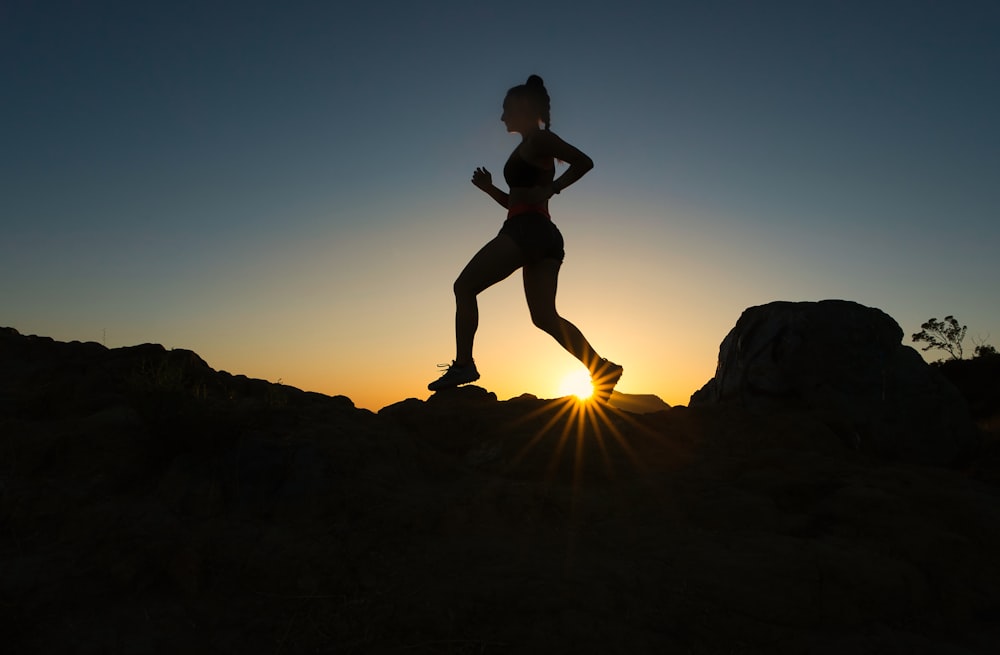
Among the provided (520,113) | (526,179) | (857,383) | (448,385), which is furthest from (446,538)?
(857,383)

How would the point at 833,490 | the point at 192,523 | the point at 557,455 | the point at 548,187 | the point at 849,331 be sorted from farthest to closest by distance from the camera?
the point at 849,331 → the point at 548,187 → the point at 557,455 → the point at 833,490 → the point at 192,523

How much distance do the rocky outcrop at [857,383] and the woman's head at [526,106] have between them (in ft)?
7.75

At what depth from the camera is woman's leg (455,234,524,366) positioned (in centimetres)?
436

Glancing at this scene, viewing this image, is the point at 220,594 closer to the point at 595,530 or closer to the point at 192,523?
the point at 192,523

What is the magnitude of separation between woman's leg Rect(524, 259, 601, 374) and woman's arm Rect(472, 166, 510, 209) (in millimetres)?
664

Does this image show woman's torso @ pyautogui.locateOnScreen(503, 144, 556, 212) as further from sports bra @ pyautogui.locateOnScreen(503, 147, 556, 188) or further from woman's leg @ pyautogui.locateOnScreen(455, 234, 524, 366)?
woman's leg @ pyautogui.locateOnScreen(455, 234, 524, 366)

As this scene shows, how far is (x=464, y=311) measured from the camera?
446 cm

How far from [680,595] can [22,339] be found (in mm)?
4718

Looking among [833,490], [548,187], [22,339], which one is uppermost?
[548,187]

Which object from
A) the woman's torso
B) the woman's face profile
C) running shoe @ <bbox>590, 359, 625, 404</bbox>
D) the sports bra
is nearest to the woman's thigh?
the woman's torso

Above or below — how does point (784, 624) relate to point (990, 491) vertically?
below

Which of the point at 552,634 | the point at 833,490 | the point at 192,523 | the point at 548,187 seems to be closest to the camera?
the point at 552,634

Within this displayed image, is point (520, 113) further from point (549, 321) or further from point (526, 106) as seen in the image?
point (549, 321)

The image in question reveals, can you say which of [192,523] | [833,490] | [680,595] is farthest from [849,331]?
[192,523]
